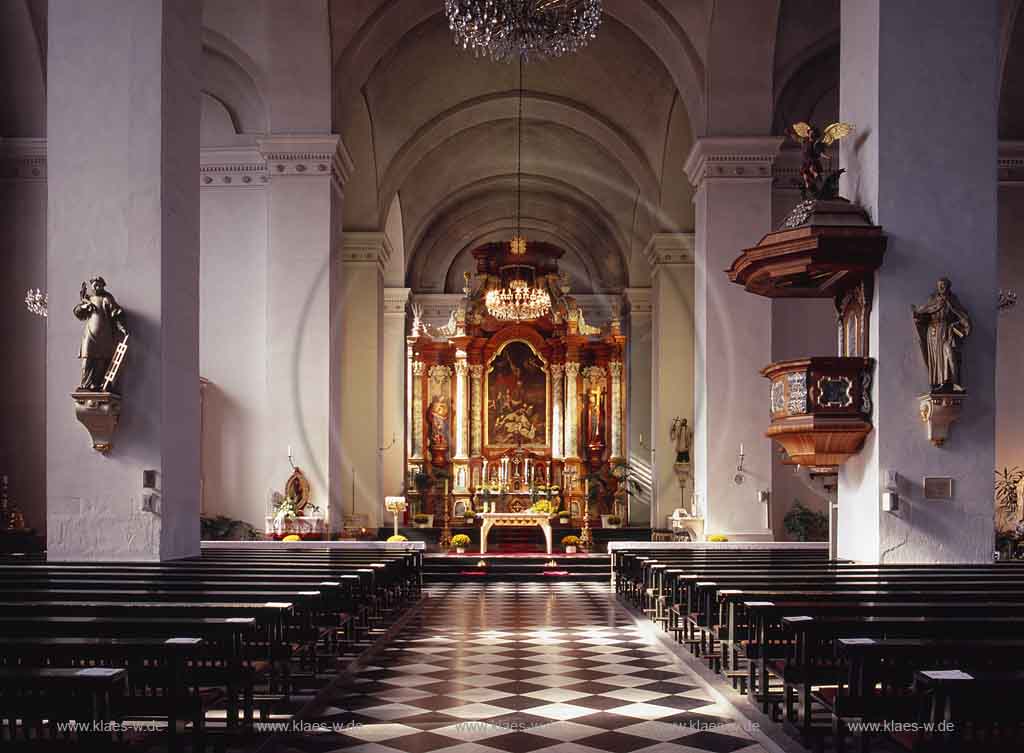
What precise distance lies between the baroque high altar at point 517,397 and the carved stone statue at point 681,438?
5.52 meters

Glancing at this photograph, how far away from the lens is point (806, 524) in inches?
620

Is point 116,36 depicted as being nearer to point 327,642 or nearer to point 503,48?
point 503,48

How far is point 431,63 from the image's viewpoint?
1944cm

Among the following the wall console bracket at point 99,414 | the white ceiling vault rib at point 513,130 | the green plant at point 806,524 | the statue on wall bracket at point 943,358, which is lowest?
the green plant at point 806,524

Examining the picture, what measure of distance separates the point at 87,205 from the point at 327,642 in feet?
13.8

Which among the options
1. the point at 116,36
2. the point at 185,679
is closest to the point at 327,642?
the point at 185,679

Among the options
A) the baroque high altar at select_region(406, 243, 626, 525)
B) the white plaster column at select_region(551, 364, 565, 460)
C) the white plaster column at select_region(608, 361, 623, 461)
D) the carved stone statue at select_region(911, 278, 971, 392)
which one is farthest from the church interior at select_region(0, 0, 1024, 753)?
the white plaster column at select_region(608, 361, 623, 461)

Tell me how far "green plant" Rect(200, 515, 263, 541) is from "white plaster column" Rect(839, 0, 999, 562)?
9.62m

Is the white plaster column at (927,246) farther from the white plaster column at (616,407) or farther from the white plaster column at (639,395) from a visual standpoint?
the white plaster column at (616,407)

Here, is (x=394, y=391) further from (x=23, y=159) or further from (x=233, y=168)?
(x=23, y=159)

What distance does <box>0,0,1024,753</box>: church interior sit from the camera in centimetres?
556

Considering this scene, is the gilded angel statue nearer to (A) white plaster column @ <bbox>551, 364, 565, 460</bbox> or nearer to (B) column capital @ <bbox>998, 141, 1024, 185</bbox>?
(B) column capital @ <bbox>998, 141, 1024, 185</bbox>

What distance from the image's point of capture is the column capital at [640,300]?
84.3ft

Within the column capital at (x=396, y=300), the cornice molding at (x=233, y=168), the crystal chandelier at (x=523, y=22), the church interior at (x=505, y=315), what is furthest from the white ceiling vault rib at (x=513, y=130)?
the crystal chandelier at (x=523, y=22)
